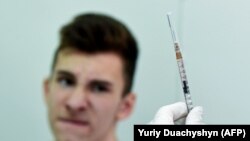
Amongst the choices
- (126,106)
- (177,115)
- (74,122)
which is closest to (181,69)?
(177,115)

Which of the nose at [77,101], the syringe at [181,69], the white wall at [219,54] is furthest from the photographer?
the white wall at [219,54]

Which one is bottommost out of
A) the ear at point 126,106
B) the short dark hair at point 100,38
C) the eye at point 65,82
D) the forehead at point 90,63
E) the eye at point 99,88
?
the ear at point 126,106

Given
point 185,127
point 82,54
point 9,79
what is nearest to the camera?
point 82,54

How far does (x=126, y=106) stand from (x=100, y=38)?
0.13 metres

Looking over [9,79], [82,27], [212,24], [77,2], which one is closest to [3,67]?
[9,79]

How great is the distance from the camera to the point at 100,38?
0.49 m

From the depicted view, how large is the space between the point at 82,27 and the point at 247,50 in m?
0.58

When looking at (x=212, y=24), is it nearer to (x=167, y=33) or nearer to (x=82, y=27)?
(x=167, y=33)

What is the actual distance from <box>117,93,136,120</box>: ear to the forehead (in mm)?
57

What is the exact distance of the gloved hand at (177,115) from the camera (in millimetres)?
810

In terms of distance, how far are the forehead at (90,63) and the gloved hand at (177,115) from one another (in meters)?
0.35

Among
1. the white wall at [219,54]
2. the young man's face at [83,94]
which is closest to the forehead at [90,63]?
the young man's face at [83,94]

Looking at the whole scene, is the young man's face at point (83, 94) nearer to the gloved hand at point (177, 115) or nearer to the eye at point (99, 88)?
the eye at point (99, 88)

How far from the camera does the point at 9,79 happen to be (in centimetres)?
85
